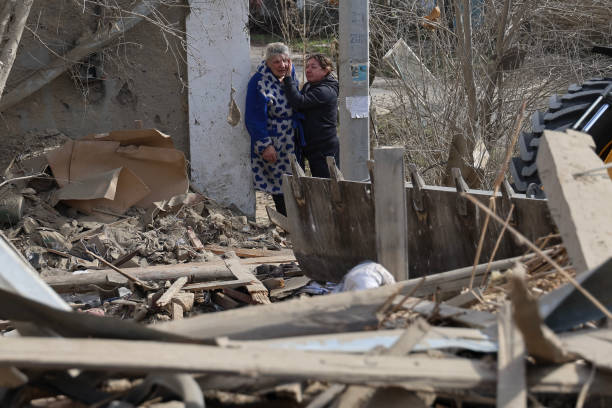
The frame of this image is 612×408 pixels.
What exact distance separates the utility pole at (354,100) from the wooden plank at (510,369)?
377 centimetres

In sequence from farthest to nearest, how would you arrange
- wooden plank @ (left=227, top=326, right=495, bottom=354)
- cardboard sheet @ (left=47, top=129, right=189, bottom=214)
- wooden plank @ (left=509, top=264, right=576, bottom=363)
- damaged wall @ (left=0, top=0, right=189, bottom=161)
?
damaged wall @ (left=0, top=0, right=189, bottom=161)
cardboard sheet @ (left=47, top=129, right=189, bottom=214)
wooden plank @ (left=227, top=326, right=495, bottom=354)
wooden plank @ (left=509, top=264, right=576, bottom=363)

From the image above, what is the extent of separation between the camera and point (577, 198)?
2713 mm

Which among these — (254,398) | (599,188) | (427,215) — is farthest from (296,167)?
(254,398)

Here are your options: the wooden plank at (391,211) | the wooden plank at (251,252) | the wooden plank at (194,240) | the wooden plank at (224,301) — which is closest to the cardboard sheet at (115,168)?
the wooden plank at (194,240)

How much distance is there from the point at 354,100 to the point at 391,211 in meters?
2.19

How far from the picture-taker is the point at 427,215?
4371mm

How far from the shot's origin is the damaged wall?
25.4 feet

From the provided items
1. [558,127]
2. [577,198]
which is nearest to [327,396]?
[577,198]

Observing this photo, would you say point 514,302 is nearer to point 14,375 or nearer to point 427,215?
point 14,375

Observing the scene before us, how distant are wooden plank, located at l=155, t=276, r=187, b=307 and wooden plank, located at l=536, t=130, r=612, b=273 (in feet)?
9.20

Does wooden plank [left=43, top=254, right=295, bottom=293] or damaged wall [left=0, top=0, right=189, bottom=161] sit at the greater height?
damaged wall [left=0, top=0, right=189, bottom=161]

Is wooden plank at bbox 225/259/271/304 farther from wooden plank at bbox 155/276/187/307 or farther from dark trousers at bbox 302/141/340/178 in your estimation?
dark trousers at bbox 302/141/340/178

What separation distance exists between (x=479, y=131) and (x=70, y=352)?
5901 mm

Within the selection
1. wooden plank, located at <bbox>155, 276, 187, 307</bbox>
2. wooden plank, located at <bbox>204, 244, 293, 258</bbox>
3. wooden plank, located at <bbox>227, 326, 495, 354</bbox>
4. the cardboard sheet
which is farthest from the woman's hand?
wooden plank, located at <bbox>227, 326, 495, 354</bbox>
